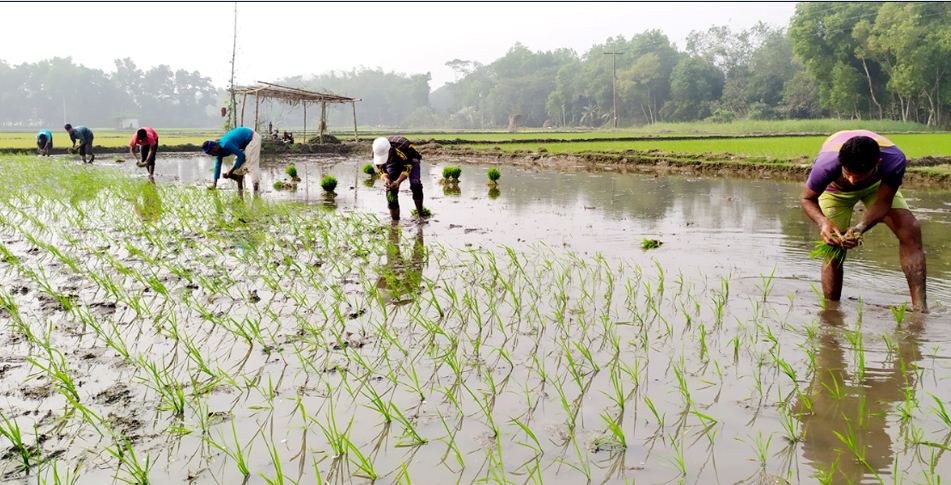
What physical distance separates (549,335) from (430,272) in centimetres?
167

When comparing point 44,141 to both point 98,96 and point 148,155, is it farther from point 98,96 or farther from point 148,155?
point 98,96

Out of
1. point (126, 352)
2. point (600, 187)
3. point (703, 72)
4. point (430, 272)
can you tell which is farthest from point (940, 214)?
point (703, 72)

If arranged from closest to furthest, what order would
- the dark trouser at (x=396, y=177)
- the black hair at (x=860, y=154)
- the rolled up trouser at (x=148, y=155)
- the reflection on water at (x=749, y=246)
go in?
the reflection on water at (x=749, y=246)
the black hair at (x=860, y=154)
the dark trouser at (x=396, y=177)
the rolled up trouser at (x=148, y=155)

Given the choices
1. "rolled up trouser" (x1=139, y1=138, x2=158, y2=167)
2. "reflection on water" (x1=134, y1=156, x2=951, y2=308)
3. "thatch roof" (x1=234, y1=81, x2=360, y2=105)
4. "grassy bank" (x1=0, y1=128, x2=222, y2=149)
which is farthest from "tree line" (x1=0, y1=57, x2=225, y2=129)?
"reflection on water" (x1=134, y1=156, x2=951, y2=308)

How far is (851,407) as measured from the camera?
2.44 m

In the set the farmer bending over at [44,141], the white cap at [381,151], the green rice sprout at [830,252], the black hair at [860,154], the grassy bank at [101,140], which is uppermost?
the grassy bank at [101,140]

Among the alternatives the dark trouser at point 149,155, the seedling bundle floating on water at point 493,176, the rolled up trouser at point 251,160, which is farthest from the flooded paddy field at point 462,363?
the dark trouser at point 149,155

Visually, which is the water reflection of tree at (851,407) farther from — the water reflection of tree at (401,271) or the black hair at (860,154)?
the water reflection of tree at (401,271)

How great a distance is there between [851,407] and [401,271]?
122 inches

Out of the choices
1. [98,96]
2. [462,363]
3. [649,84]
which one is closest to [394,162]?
[462,363]

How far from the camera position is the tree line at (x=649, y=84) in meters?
37.2

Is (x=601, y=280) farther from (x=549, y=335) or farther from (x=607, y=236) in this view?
(x=607, y=236)

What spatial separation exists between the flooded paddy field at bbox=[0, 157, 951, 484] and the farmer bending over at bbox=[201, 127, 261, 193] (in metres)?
2.93

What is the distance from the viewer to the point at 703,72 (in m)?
56.9
